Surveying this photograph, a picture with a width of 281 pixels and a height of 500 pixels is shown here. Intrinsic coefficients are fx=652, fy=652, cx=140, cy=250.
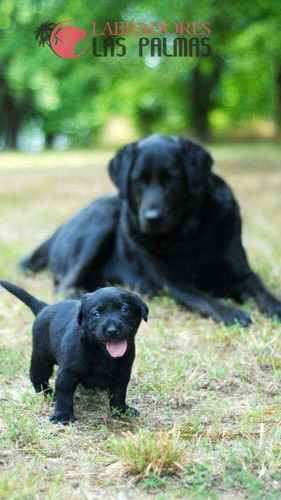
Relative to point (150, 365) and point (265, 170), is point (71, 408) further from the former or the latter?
point (265, 170)

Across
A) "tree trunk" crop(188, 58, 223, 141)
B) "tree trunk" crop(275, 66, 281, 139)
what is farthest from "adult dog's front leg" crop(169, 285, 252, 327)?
"tree trunk" crop(188, 58, 223, 141)

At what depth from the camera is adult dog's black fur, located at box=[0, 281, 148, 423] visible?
97.7 inches

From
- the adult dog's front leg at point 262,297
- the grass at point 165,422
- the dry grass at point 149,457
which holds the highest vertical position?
the dry grass at point 149,457

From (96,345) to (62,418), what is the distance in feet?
1.05

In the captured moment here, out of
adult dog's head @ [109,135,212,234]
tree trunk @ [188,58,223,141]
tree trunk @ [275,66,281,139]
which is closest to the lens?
adult dog's head @ [109,135,212,234]

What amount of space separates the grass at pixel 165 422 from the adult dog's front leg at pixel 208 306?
7 centimetres

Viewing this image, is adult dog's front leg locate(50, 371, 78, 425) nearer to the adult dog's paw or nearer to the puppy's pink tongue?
the puppy's pink tongue

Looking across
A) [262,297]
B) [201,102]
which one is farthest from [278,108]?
[262,297]

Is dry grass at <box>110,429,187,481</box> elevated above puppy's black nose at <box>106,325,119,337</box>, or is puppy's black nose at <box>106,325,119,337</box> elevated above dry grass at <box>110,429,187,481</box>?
puppy's black nose at <box>106,325,119,337</box>

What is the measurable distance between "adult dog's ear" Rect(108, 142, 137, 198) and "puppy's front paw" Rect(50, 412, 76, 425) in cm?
234

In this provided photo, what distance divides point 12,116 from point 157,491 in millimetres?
31043

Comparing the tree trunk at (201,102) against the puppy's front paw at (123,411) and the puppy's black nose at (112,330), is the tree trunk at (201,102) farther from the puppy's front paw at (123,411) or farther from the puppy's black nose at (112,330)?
the puppy's black nose at (112,330)

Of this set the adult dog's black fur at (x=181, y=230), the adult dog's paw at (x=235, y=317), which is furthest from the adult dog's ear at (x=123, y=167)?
the adult dog's paw at (x=235, y=317)

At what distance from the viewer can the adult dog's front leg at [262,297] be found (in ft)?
14.0
